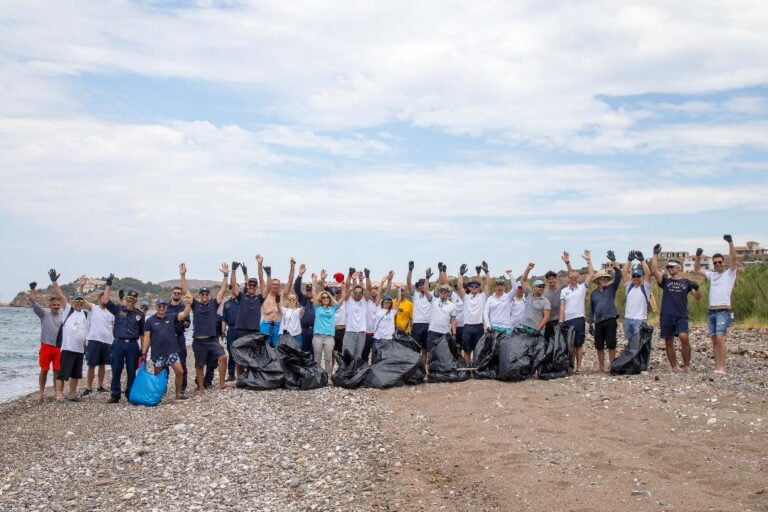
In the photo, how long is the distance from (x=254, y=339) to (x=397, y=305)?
269 cm

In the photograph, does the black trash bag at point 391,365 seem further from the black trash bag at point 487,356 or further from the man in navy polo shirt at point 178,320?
the man in navy polo shirt at point 178,320

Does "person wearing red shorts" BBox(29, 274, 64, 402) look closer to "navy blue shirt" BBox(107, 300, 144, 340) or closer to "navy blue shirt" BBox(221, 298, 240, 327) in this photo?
"navy blue shirt" BBox(107, 300, 144, 340)

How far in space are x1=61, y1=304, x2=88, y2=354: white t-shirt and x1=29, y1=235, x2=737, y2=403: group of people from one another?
0.05ft

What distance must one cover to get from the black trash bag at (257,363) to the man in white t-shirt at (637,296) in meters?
5.43

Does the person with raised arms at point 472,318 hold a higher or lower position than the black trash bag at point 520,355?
higher

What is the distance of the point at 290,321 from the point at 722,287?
21.7ft

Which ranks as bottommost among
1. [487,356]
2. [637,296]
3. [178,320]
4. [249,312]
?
[487,356]

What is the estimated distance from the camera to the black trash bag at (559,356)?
11.3 metres

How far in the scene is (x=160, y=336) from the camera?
11.2m

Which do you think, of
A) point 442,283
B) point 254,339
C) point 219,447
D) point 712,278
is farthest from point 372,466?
point 712,278

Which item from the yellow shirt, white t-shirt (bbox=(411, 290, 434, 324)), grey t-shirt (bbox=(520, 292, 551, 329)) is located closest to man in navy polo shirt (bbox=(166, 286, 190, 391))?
the yellow shirt

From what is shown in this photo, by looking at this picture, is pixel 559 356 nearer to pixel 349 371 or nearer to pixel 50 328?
pixel 349 371

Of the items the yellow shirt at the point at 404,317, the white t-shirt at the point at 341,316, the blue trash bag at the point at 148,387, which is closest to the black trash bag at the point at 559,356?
the yellow shirt at the point at 404,317

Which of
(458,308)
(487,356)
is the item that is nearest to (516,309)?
(458,308)
